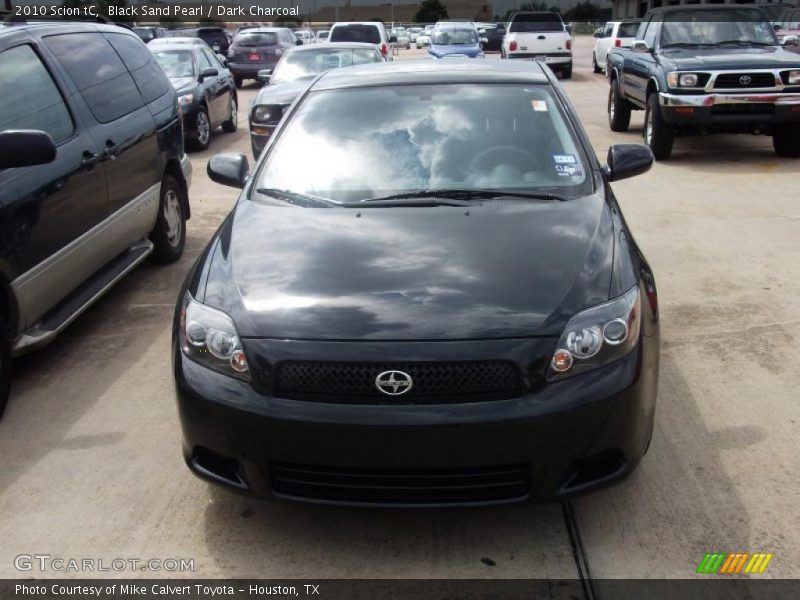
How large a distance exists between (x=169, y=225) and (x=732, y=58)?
7.17m

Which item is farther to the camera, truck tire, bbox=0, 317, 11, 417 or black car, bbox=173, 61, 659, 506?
truck tire, bbox=0, 317, 11, 417

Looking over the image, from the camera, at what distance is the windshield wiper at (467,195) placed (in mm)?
3920

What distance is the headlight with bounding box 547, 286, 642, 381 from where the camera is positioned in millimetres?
2932

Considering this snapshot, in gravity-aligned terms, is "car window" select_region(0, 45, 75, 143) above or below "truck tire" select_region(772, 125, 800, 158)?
above

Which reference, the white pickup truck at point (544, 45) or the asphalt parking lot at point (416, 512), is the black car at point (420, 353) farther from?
the white pickup truck at point (544, 45)

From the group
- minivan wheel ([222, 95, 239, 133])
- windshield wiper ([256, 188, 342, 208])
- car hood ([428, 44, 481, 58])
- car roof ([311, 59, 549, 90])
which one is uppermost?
car roof ([311, 59, 549, 90])

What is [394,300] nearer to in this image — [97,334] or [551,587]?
[551,587]

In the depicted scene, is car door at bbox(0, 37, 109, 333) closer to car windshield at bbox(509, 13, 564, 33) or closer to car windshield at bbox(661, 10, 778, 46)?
car windshield at bbox(661, 10, 778, 46)

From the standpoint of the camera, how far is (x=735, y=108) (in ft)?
33.8

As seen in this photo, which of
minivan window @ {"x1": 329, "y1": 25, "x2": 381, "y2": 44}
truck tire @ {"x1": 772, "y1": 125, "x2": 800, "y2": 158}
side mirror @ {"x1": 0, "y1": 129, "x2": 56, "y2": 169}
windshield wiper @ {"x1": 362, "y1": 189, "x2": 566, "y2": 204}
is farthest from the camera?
minivan window @ {"x1": 329, "y1": 25, "x2": 381, "y2": 44}

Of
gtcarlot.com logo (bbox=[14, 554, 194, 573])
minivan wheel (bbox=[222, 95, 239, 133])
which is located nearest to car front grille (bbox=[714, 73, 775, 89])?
minivan wheel (bbox=[222, 95, 239, 133])

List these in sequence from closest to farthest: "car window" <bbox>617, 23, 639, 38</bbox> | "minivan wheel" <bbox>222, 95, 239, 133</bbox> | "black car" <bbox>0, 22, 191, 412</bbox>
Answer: "black car" <bbox>0, 22, 191, 412</bbox>, "minivan wheel" <bbox>222, 95, 239, 133</bbox>, "car window" <bbox>617, 23, 639, 38</bbox>

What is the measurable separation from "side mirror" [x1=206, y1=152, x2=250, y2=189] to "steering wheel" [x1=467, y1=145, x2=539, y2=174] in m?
1.20

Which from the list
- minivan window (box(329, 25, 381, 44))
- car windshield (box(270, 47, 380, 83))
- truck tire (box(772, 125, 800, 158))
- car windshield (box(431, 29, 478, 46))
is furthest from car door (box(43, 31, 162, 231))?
car windshield (box(431, 29, 478, 46))
